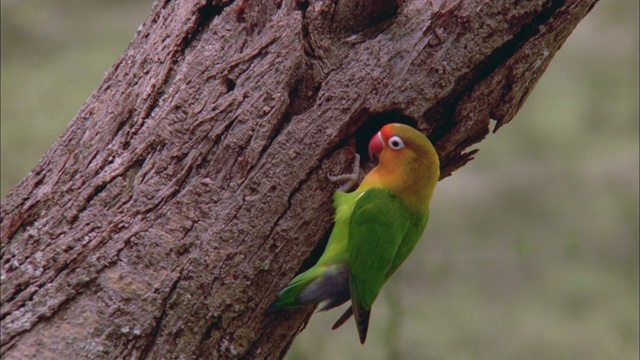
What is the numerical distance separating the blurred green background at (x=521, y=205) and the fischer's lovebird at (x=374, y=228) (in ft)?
9.53

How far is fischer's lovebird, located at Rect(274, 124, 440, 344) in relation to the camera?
276 cm

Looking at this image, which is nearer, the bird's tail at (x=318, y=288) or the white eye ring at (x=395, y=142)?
the bird's tail at (x=318, y=288)

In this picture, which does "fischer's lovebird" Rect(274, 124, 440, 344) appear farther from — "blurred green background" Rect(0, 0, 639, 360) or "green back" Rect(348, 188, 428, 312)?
"blurred green background" Rect(0, 0, 639, 360)

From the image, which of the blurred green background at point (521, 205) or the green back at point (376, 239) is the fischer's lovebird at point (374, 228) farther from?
the blurred green background at point (521, 205)

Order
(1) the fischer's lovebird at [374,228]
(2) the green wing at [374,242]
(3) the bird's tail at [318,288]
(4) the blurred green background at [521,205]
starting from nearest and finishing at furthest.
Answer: (3) the bird's tail at [318,288] < (1) the fischer's lovebird at [374,228] < (2) the green wing at [374,242] < (4) the blurred green background at [521,205]

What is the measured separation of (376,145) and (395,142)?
0.08 m

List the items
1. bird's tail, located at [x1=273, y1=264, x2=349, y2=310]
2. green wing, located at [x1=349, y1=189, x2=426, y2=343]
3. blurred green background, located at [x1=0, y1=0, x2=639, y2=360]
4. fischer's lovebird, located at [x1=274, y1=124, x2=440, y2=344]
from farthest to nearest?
blurred green background, located at [x1=0, y1=0, x2=639, y2=360]
green wing, located at [x1=349, y1=189, x2=426, y2=343]
fischer's lovebird, located at [x1=274, y1=124, x2=440, y2=344]
bird's tail, located at [x1=273, y1=264, x2=349, y2=310]

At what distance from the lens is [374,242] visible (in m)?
2.96

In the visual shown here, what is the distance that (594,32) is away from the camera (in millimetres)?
8039

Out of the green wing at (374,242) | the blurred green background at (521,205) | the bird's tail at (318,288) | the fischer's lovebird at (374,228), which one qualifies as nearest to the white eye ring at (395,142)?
the fischer's lovebird at (374,228)

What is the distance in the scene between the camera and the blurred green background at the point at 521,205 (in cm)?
629

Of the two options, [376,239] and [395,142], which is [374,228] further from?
[395,142]

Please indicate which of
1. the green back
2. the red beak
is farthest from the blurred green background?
the red beak

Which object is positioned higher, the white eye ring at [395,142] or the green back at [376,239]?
the white eye ring at [395,142]
